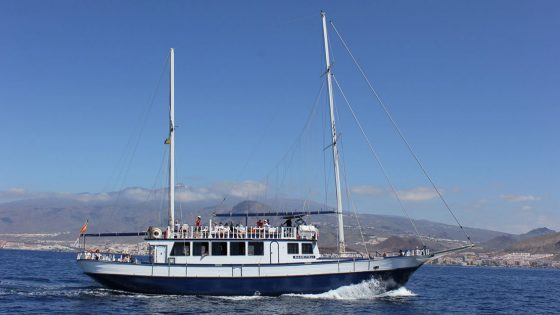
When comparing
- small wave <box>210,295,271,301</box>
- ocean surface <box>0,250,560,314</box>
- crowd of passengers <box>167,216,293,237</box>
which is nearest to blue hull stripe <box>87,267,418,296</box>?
small wave <box>210,295,271,301</box>

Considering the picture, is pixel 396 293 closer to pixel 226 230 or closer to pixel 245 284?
pixel 245 284

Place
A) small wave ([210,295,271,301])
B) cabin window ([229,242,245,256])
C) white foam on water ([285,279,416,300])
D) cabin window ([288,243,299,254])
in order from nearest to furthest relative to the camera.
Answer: small wave ([210,295,271,301]), white foam on water ([285,279,416,300]), cabin window ([229,242,245,256]), cabin window ([288,243,299,254])

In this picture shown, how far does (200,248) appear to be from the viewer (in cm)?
4075

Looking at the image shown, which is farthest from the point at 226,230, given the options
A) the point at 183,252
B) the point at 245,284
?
the point at 245,284

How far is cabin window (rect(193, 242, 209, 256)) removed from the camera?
4056 centimetres

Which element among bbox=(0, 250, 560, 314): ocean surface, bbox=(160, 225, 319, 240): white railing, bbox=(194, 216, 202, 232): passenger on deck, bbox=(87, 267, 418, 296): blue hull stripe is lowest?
bbox=(0, 250, 560, 314): ocean surface

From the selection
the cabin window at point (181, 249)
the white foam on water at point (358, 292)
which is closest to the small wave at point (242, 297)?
the white foam on water at point (358, 292)

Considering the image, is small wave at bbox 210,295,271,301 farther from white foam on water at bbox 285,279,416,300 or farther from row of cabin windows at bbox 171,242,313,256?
row of cabin windows at bbox 171,242,313,256

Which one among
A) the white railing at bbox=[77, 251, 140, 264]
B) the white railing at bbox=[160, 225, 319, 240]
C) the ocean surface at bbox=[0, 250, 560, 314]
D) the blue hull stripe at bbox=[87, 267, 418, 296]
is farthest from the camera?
the white railing at bbox=[77, 251, 140, 264]

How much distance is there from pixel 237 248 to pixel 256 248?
136cm

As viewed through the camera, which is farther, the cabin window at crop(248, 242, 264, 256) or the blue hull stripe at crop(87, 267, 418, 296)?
the cabin window at crop(248, 242, 264, 256)

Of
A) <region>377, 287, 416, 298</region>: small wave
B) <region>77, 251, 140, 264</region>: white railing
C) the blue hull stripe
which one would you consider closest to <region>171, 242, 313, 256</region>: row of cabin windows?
the blue hull stripe

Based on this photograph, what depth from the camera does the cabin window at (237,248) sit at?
4041 cm

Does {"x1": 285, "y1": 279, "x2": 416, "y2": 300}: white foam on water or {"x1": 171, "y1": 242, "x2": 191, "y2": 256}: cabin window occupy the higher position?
{"x1": 171, "y1": 242, "x2": 191, "y2": 256}: cabin window
